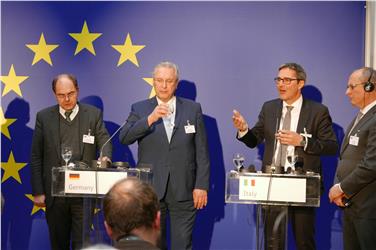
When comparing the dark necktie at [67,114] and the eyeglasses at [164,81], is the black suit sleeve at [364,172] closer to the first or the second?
the eyeglasses at [164,81]

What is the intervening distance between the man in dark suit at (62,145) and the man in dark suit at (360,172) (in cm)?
183

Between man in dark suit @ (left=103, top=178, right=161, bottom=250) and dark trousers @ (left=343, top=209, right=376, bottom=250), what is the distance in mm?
2308

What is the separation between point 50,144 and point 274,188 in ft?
6.40

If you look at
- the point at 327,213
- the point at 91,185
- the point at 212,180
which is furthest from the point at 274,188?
the point at 327,213

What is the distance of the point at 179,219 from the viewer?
4.44 meters

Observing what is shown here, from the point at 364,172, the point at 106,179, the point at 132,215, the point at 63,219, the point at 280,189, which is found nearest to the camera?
the point at 132,215

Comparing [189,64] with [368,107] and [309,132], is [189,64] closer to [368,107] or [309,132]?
[309,132]

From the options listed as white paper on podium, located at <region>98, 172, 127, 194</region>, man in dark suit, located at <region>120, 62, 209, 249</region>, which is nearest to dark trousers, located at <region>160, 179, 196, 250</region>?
man in dark suit, located at <region>120, 62, 209, 249</region>

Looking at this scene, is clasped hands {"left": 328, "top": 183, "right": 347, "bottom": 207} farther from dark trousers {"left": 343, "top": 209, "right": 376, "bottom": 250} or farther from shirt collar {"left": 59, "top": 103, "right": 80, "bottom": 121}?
shirt collar {"left": 59, "top": 103, "right": 80, "bottom": 121}

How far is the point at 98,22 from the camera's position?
5605 mm

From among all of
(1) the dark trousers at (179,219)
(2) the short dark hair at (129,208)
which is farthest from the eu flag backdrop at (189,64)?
(2) the short dark hair at (129,208)

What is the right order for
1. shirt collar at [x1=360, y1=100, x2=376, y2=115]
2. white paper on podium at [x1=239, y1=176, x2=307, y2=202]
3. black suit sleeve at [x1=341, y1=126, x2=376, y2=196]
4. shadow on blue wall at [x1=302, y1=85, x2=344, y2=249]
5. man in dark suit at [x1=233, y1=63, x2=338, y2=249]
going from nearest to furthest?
white paper on podium at [x1=239, y1=176, x2=307, y2=202] → black suit sleeve at [x1=341, y1=126, x2=376, y2=196] → shirt collar at [x1=360, y1=100, x2=376, y2=115] → man in dark suit at [x1=233, y1=63, x2=338, y2=249] → shadow on blue wall at [x1=302, y1=85, x2=344, y2=249]

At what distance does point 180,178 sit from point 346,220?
123 centimetres

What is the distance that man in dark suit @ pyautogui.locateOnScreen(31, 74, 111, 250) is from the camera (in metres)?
4.70
